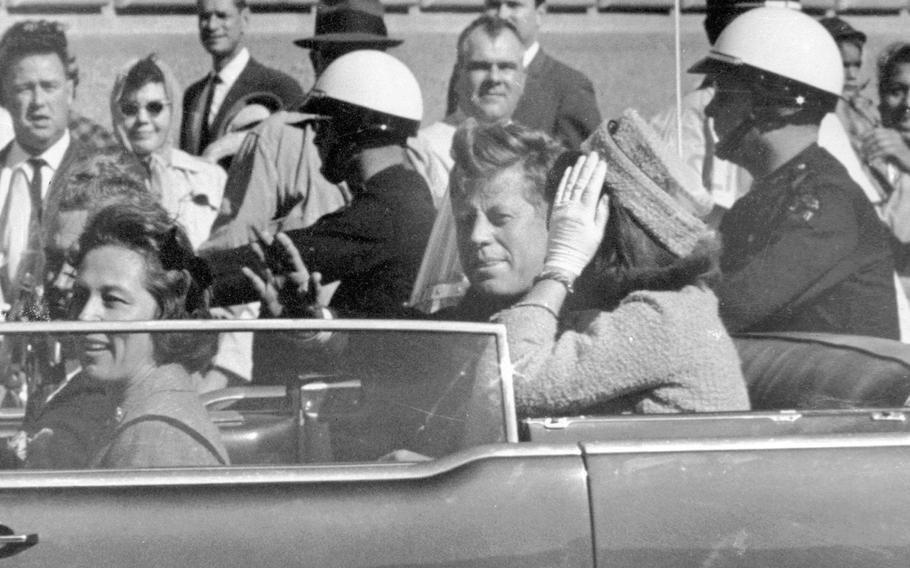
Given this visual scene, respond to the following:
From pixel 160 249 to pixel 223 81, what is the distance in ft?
1.97

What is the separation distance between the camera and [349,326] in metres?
2.80

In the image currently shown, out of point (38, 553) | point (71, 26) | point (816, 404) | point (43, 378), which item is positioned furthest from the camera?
point (71, 26)

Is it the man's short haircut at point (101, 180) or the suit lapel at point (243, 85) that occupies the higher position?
the suit lapel at point (243, 85)

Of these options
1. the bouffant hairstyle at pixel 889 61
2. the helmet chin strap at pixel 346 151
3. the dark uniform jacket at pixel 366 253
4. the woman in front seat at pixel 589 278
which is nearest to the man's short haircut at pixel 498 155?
the woman in front seat at pixel 589 278

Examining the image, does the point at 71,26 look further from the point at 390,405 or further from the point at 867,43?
the point at 867,43

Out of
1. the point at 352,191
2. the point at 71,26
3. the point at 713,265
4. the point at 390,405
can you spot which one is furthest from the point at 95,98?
the point at 713,265

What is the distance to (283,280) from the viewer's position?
11.8ft

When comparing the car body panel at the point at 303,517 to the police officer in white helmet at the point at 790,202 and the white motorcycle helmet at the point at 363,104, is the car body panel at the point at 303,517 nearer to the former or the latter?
the police officer in white helmet at the point at 790,202

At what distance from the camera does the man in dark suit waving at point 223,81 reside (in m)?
3.62

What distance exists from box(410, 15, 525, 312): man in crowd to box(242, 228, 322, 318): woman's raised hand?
0.89ft

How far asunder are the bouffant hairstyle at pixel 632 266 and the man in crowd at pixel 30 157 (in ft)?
4.73

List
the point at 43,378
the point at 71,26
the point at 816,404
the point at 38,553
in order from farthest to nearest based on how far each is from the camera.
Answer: the point at 71,26 → the point at 816,404 → the point at 43,378 → the point at 38,553

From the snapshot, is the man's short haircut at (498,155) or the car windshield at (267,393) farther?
the man's short haircut at (498,155)

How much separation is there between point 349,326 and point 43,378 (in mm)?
619
